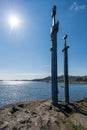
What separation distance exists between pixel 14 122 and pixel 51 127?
2948 mm

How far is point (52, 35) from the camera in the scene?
22.2 metres

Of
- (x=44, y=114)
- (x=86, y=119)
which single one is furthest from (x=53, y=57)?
(x=86, y=119)

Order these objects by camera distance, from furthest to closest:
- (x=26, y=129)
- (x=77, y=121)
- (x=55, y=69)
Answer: (x=55, y=69) → (x=77, y=121) → (x=26, y=129)

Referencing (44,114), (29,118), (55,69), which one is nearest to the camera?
(29,118)

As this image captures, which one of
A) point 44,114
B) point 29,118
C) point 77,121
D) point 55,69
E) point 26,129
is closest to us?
point 26,129

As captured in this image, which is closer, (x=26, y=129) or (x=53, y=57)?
(x=26, y=129)

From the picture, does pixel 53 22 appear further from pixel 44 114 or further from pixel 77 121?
pixel 77 121

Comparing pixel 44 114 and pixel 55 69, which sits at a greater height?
pixel 55 69

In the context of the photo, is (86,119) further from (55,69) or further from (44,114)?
(55,69)

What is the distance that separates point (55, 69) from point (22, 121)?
8782 millimetres

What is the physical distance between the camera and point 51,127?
13383 millimetres

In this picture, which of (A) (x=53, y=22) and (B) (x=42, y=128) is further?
(A) (x=53, y=22)

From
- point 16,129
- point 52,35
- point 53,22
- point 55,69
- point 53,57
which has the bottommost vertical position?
point 16,129

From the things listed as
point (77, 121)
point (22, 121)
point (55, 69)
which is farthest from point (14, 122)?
point (55, 69)
